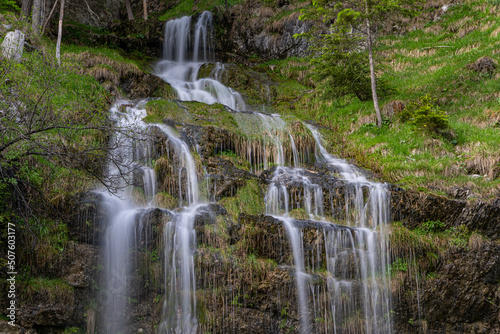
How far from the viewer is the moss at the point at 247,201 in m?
9.55

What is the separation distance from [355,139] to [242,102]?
6237 millimetres

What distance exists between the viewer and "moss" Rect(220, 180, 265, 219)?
9.55 metres

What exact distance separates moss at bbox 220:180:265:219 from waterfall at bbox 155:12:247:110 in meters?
7.72

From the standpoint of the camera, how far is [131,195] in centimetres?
952

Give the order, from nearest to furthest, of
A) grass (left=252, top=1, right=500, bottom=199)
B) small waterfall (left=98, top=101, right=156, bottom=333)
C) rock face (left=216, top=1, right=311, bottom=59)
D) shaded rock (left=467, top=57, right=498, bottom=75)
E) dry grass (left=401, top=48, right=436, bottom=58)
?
small waterfall (left=98, top=101, right=156, bottom=333), grass (left=252, top=1, right=500, bottom=199), shaded rock (left=467, top=57, right=498, bottom=75), dry grass (left=401, top=48, right=436, bottom=58), rock face (left=216, top=1, right=311, bottom=59)

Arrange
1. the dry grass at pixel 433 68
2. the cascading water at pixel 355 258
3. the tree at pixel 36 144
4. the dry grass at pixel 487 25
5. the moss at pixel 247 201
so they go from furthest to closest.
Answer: the dry grass at pixel 487 25
the dry grass at pixel 433 68
the moss at pixel 247 201
the cascading water at pixel 355 258
the tree at pixel 36 144

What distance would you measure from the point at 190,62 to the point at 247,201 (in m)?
15.4

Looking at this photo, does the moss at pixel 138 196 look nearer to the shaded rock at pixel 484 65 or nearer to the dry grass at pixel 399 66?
the shaded rock at pixel 484 65

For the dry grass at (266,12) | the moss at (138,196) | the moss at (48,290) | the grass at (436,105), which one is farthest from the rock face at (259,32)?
the moss at (48,290)

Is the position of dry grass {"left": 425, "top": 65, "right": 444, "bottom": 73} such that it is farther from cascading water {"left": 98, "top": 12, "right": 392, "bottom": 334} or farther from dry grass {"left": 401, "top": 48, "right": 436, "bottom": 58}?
cascading water {"left": 98, "top": 12, "right": 392, "bottom": 334}

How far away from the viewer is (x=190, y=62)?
22.6m

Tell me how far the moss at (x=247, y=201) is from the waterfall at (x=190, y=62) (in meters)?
7.72

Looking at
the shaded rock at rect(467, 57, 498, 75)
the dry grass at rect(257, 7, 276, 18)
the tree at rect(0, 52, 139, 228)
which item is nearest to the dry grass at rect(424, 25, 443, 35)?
the shaded rock at rect(467, 57, 498, 75)

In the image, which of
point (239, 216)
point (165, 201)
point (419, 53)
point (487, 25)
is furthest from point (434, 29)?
point (165, 201)
